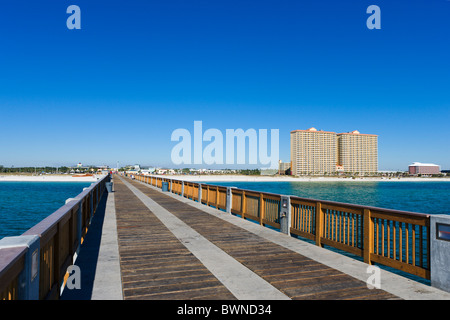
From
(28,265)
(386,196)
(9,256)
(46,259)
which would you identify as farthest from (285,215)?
(386,196)

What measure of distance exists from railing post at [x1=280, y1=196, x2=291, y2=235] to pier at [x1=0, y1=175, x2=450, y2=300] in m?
0.03

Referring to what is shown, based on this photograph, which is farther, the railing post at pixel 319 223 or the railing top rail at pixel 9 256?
the railing post at pixel 319 223

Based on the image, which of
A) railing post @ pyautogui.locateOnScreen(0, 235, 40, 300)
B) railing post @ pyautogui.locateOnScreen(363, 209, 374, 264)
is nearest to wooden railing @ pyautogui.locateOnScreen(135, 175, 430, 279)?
railing post @ pyautogui.locateOnScreen(363, 209, 374, 264)

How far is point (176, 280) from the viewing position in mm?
5004

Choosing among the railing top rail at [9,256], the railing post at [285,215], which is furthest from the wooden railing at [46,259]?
the railing post at [285,215]

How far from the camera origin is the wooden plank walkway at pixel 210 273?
4482mm

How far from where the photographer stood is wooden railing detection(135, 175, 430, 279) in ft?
17.3

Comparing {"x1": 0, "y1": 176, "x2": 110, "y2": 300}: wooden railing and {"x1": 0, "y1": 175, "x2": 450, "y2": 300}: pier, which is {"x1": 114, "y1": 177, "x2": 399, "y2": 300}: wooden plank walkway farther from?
{"x1": 0, "y1": 176, "x2": 110, "y2": 300}: wooden railing

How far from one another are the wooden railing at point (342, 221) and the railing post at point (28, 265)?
4367 mm

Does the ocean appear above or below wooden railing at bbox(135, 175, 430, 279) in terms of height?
below

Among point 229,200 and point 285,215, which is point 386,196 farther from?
point 285,215

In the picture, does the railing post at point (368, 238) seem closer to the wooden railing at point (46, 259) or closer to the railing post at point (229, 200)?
the wooden railing at point (46, 259)
